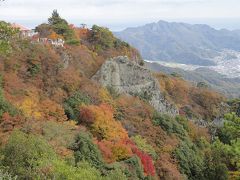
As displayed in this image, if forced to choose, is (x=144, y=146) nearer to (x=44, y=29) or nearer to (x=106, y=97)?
(x=106, y=97)

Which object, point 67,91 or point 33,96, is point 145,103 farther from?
point 33,96

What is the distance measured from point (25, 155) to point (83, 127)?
10514mm

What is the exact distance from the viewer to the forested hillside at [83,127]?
2370 cm

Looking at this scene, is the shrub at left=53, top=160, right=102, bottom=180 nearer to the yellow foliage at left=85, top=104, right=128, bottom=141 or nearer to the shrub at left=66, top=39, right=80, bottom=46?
the yellow foliage at left=85, top=104, right=128, bottom=141

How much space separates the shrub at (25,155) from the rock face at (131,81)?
2153cm

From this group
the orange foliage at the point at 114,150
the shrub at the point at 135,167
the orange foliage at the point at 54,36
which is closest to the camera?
the shrub at the point at 135,167

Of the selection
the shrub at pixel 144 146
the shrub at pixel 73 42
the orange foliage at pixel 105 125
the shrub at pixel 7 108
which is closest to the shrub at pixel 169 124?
the shrub at pixel 144 146

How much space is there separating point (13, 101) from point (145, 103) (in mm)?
17476

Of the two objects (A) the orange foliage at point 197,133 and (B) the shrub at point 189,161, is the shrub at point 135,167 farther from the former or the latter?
(A) the orange foliage at point 197,133

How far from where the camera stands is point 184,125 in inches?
1903

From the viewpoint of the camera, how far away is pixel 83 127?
3319 cm

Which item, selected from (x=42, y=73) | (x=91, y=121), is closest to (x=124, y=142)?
(x=91, y=121)

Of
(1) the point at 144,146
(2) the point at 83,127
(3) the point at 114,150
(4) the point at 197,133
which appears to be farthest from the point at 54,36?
(3) the point at 114,150

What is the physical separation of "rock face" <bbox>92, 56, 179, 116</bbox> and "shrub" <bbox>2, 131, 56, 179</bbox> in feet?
70.6
